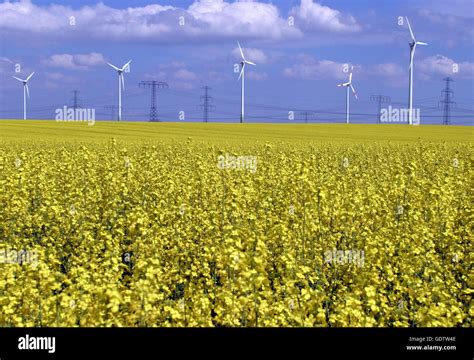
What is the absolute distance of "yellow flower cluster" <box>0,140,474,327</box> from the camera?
26.9 ft

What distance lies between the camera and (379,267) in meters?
11.2

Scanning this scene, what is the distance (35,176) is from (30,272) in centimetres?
1005

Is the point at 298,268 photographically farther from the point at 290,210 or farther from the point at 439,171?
the point at 439,171

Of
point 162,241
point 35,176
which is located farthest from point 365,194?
point 35,176

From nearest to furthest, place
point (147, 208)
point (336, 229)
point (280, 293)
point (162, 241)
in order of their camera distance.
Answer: point (280, 293) → point (162, 241) → point (336, 229) → point (147, 208)

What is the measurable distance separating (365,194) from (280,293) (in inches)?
323

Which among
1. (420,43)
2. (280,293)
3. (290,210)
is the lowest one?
(280,293)

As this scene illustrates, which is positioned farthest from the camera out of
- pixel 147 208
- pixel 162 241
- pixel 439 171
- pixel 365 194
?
pixel 439 171

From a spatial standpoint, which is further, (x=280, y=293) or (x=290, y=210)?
(x=290, y=210)

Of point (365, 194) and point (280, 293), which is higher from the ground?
point (365, 194)

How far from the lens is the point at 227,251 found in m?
9.12

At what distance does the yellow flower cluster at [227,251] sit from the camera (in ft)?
26.9
